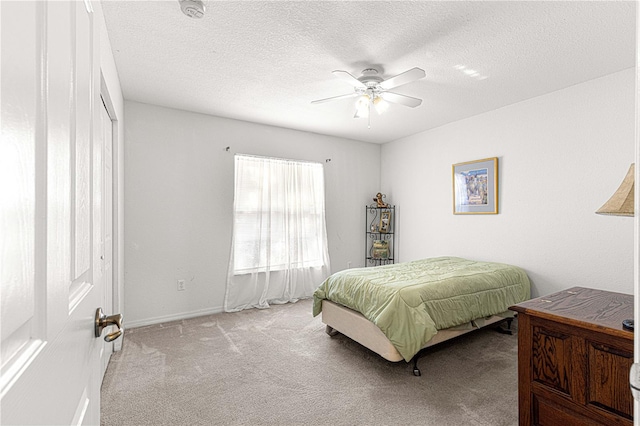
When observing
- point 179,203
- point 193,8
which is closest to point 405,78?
point 193,8

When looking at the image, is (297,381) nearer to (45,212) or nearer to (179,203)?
(45,212)

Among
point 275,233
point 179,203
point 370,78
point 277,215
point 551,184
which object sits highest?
point 370,78

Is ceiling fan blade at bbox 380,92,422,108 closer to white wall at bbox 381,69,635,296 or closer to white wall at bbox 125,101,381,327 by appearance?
white wall at bbox 381,69,635,296

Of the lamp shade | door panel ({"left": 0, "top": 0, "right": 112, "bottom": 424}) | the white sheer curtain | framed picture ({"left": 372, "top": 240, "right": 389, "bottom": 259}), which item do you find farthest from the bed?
door panel ({"left": 0, "top": 0, "right": 112, "bottom": 424})

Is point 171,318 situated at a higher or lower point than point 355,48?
lower

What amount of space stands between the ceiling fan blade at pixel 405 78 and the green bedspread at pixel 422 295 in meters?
1.65

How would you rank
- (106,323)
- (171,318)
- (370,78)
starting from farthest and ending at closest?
(171,318) < (370,78) < (106,323)

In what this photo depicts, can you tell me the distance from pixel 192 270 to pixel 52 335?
3492mm

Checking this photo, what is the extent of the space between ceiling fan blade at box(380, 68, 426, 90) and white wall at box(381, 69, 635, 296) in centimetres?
183

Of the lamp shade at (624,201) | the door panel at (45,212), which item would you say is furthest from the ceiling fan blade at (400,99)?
the door panel at (45,212)

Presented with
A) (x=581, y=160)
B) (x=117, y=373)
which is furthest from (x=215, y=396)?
(x=581, y=160)

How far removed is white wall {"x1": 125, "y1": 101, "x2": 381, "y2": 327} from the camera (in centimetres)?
343

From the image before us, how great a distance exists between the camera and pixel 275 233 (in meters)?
4.32

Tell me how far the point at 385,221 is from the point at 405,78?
2.96 m
